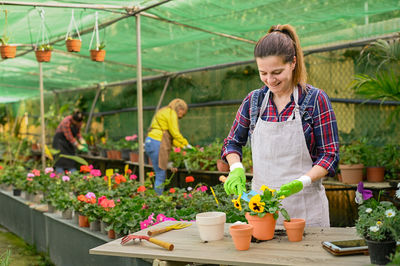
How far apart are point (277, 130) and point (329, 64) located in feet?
14.3

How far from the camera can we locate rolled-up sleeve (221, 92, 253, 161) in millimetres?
2121

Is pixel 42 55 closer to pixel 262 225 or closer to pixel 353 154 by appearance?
pixel 353 154

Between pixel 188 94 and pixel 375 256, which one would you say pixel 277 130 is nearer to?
pixel 375 256

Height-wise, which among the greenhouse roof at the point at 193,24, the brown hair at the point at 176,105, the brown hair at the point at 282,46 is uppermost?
the greenhouse roof at the point at 193,24

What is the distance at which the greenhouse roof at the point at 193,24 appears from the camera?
185 inches

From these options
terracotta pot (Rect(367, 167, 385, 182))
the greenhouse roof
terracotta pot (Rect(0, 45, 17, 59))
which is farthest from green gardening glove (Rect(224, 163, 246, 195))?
terracotta pot (Rect(0, 45, 17, 59))

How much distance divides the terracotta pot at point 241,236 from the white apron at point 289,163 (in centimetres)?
55

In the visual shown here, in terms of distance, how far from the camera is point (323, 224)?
2092 mm

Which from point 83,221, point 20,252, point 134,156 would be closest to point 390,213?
point 83,221

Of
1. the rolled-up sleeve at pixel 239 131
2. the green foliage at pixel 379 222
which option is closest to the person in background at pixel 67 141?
the rolled-up sleeve at pixel 239 131

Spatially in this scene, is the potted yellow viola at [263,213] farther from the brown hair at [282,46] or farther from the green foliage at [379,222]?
the brown hair at [282,46]

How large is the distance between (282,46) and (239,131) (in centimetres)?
45

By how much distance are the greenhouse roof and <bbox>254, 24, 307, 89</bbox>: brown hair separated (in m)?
2.67

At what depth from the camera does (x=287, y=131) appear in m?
2.00
